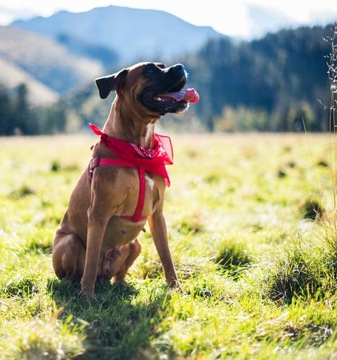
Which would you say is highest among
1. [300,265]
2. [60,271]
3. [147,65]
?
[147,65]

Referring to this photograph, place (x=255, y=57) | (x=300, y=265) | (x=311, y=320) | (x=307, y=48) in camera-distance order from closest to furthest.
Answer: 1. (x=311, y=320)
2. (x=300, y=265)
3. (x=307, y=48)
4. (x=255, y=57)

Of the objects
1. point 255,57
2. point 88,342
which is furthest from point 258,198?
point 255,57

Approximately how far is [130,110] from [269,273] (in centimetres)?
174

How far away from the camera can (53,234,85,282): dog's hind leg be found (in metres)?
3.97

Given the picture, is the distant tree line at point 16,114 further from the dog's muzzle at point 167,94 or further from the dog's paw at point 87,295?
the dog's paw at point 87,295

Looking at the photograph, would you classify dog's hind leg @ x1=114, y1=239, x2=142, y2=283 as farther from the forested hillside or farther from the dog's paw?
the forested hillside

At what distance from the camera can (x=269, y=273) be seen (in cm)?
379

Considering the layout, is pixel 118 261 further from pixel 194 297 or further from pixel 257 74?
pixel 257 74

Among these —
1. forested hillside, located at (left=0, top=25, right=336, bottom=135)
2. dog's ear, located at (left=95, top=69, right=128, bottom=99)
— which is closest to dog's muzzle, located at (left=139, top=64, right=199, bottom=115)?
dog's ear, located at (left=95, top=69, right=128, bottom=99)

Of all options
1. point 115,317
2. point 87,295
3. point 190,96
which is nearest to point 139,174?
point 190,96

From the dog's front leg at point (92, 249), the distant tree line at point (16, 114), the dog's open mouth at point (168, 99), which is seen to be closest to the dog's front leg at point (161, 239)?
the dog's front leg at point (92, 249)

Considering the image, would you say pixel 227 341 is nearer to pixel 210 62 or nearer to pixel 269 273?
pixel 269 273

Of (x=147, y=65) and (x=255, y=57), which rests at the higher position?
(x=255, y=57)

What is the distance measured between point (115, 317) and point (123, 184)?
106 cm
